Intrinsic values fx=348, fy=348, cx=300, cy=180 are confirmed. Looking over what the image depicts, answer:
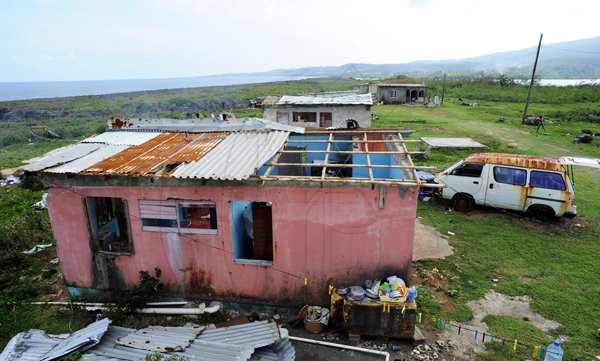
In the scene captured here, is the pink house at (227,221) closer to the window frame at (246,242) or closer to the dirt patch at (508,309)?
the window frame at (246,242)

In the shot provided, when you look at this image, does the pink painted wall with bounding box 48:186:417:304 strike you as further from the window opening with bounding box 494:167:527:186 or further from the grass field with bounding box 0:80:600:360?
the window opening with bounding box 494:167:527:186

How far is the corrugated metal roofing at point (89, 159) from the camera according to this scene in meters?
7.19

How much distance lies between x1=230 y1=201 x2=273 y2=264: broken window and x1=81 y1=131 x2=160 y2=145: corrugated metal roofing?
3595 millimetres

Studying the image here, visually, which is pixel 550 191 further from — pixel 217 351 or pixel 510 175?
pixel 217 351

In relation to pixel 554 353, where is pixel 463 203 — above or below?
above

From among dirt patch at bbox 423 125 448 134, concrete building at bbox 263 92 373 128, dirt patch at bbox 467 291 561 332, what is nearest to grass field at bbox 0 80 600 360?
dirt patch at bbox 467 291 561 332

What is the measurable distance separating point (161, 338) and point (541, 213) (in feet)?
41.4

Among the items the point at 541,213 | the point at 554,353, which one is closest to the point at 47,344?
the point at 554,353

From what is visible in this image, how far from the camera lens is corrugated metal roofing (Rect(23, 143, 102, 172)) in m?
7.28

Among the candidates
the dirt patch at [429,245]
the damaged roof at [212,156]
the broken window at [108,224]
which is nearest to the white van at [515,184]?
the dirt patch at [429,245]

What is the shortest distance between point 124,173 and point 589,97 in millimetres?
53137

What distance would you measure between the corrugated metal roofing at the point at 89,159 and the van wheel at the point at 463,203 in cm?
1141

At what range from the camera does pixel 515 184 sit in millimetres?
12141

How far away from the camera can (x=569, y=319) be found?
7.46 m
